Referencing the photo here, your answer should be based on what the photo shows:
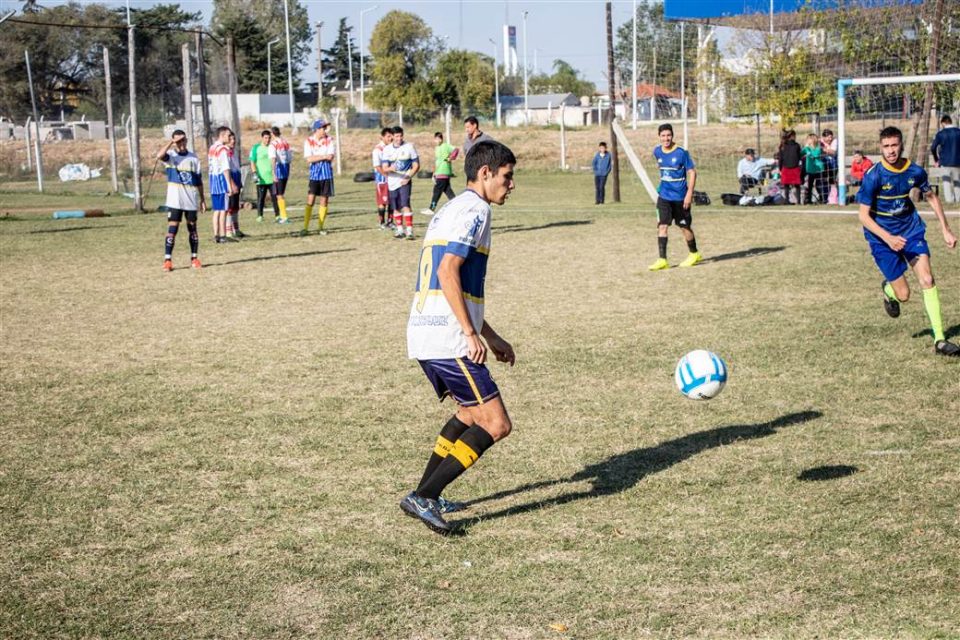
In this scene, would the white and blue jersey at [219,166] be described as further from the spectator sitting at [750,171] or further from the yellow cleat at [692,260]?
the spectator sitting at [750,171]

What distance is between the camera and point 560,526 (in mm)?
5824

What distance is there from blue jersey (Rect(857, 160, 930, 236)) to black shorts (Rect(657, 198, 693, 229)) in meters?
5.51

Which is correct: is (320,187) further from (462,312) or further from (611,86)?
(462,312)

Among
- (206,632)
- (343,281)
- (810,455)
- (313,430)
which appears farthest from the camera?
(343,281)

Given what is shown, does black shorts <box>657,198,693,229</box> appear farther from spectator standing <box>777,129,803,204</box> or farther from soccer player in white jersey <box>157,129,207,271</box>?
A: spectator standing <box>777,129,803,204</box>

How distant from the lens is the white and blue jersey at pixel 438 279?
5473 mm

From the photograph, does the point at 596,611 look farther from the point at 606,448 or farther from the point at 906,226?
the point at 906,226

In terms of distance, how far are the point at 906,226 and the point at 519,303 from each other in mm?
4860

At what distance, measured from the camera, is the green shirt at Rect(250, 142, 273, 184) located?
78.8 feet

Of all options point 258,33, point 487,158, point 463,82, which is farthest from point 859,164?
point 258,33

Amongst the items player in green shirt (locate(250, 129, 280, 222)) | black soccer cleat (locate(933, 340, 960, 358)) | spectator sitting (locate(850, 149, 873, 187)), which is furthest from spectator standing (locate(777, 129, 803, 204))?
black soccer cleat (locate(933, 340, 960, 358))

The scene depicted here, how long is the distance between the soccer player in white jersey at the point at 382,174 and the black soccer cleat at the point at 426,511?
1502 cm

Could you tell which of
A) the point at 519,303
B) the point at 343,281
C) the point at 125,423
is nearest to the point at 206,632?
the point at 125,423

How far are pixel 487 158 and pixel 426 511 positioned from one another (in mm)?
1950
